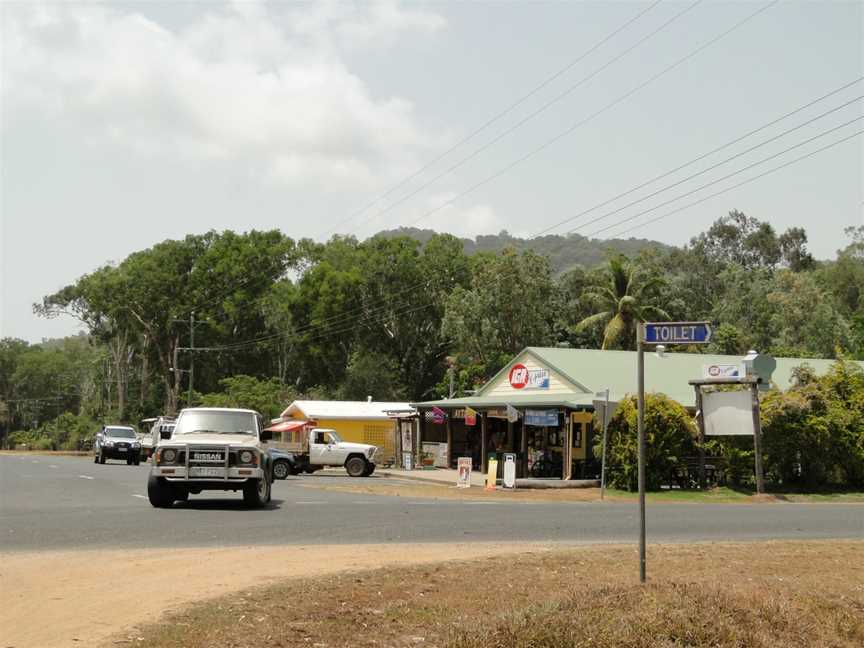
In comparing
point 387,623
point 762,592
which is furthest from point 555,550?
point 387,623

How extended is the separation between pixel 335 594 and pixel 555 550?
5.00m

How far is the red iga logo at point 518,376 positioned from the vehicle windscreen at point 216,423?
2118 centimetres

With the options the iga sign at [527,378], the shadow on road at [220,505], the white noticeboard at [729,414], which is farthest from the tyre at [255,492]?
the iga sign at [527,378]

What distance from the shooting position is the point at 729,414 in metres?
30.5

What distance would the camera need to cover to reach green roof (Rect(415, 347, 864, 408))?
125 feet

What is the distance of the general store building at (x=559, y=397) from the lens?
3619cm

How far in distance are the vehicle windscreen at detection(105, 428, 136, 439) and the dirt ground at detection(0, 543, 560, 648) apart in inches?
1515

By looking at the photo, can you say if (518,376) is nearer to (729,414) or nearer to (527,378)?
(527,378)

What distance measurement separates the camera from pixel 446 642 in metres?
7.69

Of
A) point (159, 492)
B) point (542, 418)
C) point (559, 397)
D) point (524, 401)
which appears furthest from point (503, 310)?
point (159, 492)

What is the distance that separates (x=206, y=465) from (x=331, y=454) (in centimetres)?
2180

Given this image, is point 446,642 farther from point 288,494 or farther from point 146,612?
point 288,494

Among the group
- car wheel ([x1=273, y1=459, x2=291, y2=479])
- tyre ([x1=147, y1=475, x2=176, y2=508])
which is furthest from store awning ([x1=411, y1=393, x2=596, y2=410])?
tyre ([x1=147, y1=475, x2=176, y2=508])

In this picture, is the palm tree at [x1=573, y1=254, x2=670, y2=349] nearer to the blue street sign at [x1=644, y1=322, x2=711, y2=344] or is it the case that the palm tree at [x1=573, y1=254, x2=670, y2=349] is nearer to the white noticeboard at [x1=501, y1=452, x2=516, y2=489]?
the white noticeboard at [x1=501, y1=452, x2=516, y2=489]
